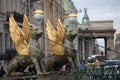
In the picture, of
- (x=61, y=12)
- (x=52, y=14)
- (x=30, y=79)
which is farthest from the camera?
(x=61, y=12)

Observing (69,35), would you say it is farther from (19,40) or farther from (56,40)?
(19,40)

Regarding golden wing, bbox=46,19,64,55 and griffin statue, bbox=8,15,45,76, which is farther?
golden wing, bbox=46,19,64,55

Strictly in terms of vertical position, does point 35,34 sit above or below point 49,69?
above

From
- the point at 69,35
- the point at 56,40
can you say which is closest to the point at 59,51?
the point at 56,40

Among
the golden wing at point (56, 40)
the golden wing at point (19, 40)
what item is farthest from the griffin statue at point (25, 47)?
the golden wing at point (56, 40)

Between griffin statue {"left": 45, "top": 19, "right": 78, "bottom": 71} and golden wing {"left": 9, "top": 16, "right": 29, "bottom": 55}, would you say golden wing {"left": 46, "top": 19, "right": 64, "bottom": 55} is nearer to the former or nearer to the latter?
griffin statue {"left": 45, "top": 19, "right": 78, "bottom": 71}

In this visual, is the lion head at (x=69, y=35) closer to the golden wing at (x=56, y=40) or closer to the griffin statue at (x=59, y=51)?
the griffin statue at (x=59, y=51)

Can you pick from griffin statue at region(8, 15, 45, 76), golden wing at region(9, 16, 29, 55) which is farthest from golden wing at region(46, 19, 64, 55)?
golden wing at region(9, 16, 29, 55)

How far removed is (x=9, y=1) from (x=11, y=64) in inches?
821

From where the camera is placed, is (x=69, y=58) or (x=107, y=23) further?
(x=107, y=23)

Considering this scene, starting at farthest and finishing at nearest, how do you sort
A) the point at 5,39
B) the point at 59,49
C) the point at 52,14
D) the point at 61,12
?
the point at 61,12, the point at 52,14, the point at 5,39, the point at 59,49

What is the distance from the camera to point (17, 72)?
65.8 ft

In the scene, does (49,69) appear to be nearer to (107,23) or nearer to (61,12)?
(61,12)

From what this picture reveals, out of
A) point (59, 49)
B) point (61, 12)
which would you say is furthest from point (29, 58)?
point (61, 12)
